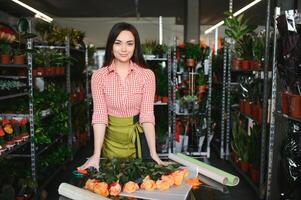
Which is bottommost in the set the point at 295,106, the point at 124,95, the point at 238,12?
the point at 295,106

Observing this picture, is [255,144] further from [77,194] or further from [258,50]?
[77,194]

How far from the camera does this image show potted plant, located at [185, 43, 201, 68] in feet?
15.9

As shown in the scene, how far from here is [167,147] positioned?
5195 millimetres

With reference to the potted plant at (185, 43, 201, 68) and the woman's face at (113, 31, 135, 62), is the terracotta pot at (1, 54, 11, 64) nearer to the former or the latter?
the woman's face at (113, 31, 135, 62)

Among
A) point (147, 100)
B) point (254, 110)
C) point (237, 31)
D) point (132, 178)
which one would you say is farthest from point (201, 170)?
point (237, 31)

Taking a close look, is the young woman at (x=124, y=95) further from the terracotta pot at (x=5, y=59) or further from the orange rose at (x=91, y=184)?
the terracotta pot at (x=5, y=59)

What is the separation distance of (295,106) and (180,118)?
2.70 m

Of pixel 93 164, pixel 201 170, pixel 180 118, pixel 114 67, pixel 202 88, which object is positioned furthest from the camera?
pixel 180 118

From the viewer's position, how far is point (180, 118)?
5.12m

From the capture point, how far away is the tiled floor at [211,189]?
1249mm

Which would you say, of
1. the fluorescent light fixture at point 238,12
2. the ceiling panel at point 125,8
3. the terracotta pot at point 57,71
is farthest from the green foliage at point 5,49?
the fluorescent light fixture at point 238,12

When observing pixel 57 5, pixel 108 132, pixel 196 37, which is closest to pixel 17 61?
pixel 108 132

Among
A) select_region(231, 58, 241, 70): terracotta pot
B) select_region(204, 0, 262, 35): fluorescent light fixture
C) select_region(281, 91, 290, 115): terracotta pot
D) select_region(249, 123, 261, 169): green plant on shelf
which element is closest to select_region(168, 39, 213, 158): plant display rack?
select_region(231, 58, 241, 70): terracotta pot

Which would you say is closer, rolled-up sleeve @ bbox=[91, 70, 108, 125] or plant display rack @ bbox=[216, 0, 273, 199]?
rolled-up sleeve @ bbox=[91, 70, 108, 125]
